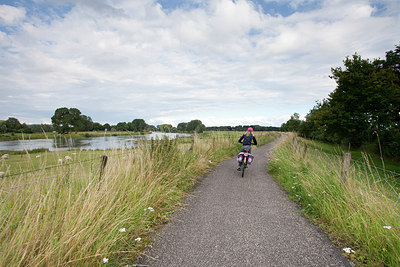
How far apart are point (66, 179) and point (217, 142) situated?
35.3 feet

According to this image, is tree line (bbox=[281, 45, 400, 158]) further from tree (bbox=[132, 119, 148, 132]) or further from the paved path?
tree (bbox=[132, 119, 148, 132])

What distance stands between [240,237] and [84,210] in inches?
92.0

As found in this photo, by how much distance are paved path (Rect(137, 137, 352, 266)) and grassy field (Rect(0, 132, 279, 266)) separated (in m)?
0.41

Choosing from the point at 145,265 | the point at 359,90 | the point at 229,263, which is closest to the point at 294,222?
the point at 229,263

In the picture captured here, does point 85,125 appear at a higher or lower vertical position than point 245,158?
higher

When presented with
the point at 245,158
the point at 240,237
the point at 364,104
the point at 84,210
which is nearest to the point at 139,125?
the point at 84,210

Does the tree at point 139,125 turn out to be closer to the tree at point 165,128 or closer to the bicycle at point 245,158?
the tree at point 165,128

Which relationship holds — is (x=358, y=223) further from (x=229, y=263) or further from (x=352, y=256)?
(x=229, y=263)

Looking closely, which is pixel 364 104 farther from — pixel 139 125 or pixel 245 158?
pixel 139 125

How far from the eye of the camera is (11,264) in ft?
5.63

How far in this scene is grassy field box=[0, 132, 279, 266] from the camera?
1.94 m

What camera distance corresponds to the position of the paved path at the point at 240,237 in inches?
97.1

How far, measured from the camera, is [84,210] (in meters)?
2.49

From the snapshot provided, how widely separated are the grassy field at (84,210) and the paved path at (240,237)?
0.41m
